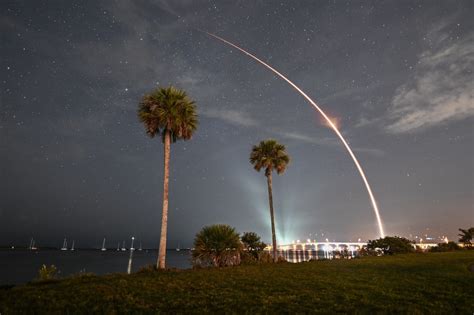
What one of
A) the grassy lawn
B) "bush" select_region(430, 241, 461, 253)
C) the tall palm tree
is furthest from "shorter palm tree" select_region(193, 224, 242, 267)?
the tall palm tree

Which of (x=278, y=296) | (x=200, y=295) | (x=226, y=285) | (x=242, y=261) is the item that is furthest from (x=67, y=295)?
(x=242, y=261)

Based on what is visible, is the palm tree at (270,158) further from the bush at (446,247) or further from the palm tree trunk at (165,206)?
the bush at (446,247)

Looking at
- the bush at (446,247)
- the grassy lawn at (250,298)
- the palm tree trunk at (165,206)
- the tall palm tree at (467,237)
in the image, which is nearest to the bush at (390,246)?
the bush at (446,247)

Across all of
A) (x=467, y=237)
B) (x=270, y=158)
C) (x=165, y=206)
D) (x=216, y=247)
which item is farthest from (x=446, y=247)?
(x=165, y=206)

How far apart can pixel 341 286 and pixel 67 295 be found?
38.5 feet

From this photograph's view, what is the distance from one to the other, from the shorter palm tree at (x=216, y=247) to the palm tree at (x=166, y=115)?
5.07 m

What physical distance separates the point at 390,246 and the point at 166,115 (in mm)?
45323

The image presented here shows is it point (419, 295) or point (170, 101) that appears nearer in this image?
point (419, 295)

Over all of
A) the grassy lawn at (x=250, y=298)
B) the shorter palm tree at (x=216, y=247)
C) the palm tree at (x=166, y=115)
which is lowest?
the grassy lawn at (x=250, y=298)

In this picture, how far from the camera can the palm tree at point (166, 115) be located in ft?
92.1

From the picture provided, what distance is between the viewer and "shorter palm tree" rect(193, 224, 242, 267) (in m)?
29.5

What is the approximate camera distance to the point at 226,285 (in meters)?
15.0

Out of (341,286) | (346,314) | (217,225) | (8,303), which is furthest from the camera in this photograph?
(217,225)

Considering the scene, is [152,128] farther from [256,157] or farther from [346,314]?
[346,314]
